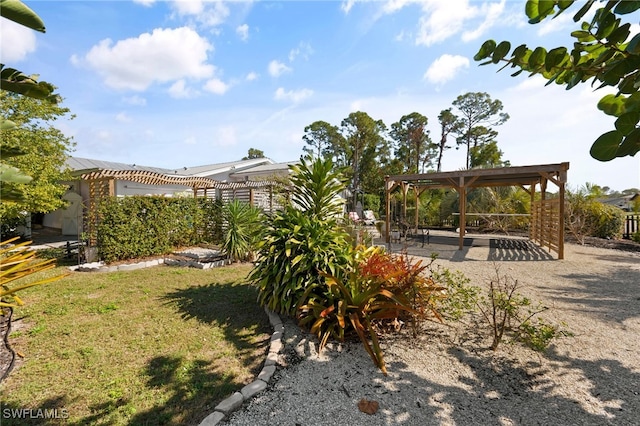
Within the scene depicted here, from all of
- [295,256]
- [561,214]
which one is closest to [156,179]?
[295,256]

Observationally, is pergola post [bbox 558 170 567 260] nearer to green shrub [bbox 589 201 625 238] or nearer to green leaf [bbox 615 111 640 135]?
green shrub [bbox 589 201 625 238]

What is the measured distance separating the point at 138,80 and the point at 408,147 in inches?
988

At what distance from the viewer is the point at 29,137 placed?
850 cm

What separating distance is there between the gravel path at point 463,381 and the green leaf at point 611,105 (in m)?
2.16

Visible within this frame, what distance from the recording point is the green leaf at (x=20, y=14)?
746mm

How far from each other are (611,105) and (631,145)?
1.53ft

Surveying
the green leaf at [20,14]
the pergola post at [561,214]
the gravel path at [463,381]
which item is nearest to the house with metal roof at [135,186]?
the gravel path at [463,381]

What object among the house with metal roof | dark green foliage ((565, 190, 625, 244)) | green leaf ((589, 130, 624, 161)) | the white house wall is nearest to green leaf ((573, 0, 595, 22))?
green leaf ((589, 130, 624, 161))

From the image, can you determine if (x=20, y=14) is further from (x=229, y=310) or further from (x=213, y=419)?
(x=229, y=310)

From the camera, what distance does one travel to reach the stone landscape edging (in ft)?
6.87

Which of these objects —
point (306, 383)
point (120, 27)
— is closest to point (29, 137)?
point (120, 27)

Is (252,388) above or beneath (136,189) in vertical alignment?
beneath

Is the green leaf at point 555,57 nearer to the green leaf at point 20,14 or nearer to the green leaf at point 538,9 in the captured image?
the green leaf at point 538,9

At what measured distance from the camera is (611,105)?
3.74 feet
